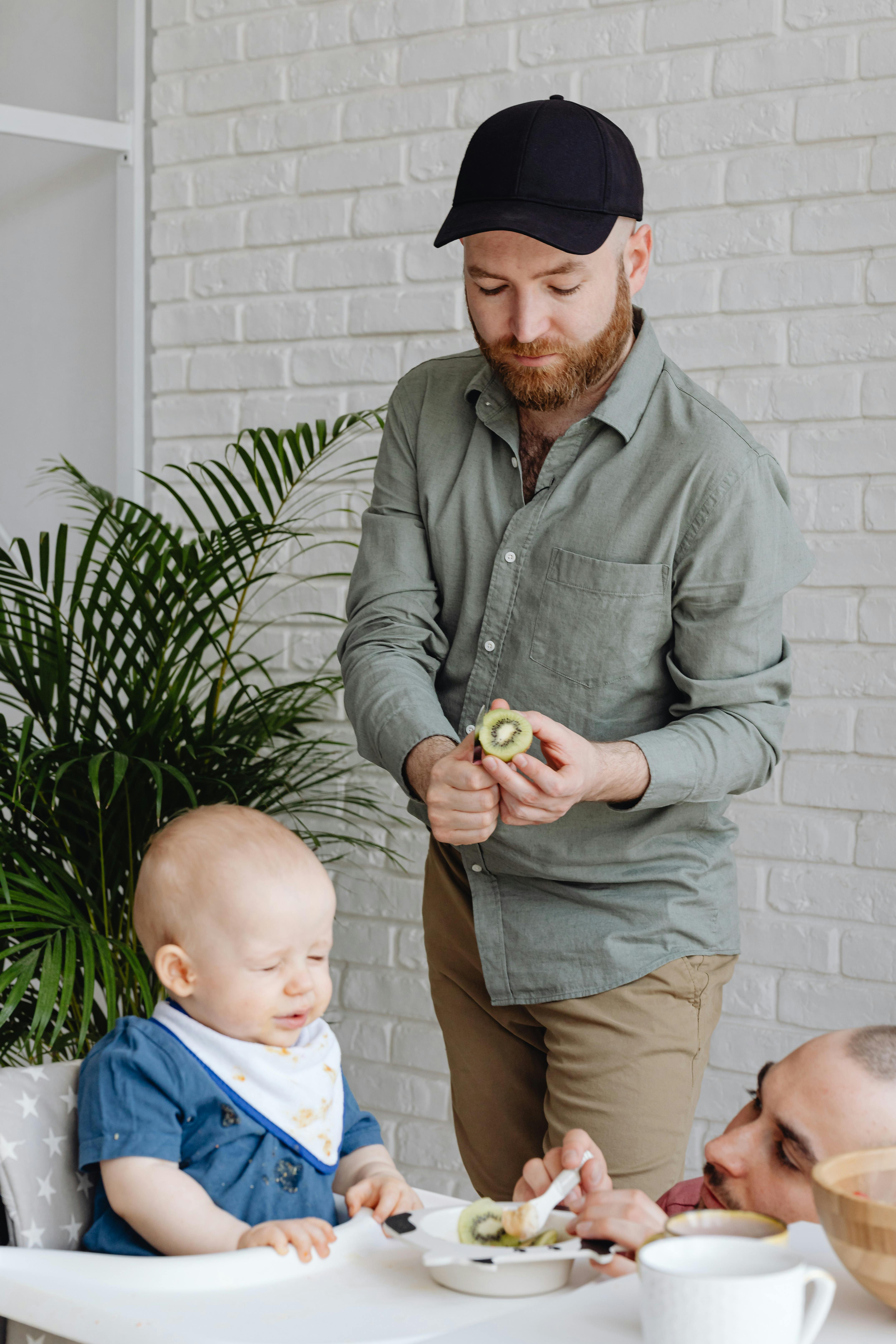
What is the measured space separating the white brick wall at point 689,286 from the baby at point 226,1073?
4.15 feet

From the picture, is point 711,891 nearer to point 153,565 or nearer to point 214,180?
point 153,565

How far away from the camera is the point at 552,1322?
873mm

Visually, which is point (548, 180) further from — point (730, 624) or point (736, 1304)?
point (736, 1304)

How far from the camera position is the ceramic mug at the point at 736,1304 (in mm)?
740

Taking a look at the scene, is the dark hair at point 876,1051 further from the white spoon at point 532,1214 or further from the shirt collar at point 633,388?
the shirt collar at point 633,388

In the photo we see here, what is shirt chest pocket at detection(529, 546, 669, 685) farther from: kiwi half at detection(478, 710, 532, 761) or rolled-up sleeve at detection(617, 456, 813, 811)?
kiwi half at detection(478, 710, 532, 761)

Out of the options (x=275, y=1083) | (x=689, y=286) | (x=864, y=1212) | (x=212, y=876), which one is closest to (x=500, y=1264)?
(x=864, y=1212)

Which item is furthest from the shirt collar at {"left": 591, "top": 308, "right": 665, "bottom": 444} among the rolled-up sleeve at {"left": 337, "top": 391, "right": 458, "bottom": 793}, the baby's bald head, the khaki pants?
the baby's bald head

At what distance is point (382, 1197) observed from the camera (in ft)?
3.95

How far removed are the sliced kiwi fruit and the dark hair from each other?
0.99 feet

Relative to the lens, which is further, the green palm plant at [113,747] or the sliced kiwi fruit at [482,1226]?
the green palm plant at [113,747]

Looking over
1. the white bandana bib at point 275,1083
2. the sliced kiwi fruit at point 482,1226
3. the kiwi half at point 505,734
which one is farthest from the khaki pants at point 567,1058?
the sliced kiwi fruit at point 482,1226

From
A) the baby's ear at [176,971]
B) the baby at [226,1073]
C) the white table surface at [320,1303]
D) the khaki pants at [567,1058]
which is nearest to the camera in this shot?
the white table surface at [320,1303]

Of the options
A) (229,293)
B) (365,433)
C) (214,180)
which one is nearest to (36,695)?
(365,433)
